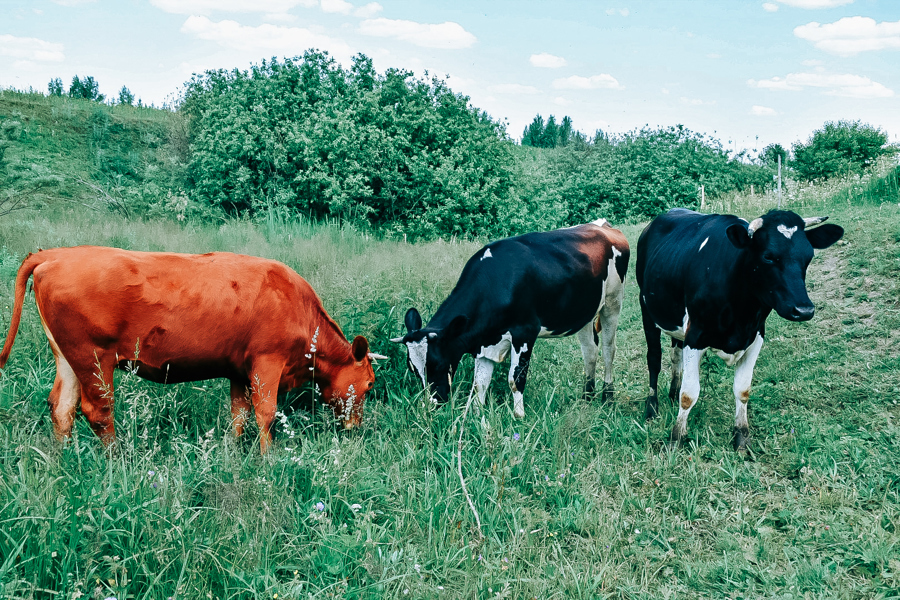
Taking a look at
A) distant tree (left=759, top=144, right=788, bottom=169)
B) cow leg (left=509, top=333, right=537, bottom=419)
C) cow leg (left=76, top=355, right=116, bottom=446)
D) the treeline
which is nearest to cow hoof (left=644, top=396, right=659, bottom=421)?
cow leg (left=509, top=333, right=537, bottom=419)

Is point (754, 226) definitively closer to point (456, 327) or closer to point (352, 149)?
point (456, 327)

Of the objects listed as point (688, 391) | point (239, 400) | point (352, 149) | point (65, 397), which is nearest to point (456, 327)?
point (239, 400)

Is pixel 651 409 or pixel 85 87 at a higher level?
pixel 85 87

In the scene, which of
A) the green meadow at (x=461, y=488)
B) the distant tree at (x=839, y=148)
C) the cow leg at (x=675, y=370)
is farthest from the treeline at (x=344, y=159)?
the distant tree at (x=839, y=148)

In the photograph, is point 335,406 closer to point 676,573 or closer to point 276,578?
point 276,578

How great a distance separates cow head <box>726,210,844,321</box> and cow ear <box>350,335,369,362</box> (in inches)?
109

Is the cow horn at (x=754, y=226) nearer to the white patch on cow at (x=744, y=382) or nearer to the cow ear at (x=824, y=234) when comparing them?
the cow ear at (x=824, y=234)

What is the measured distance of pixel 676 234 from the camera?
5.52 meters

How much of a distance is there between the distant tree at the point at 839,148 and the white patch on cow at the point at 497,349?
32.2 m

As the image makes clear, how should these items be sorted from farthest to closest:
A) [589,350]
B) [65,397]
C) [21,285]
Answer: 1. [589,350]
2. [65,397]
3. [21,285]

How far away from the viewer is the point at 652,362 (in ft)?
18.5

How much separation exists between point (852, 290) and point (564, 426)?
5.08 metres

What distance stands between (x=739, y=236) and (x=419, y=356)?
2.57m

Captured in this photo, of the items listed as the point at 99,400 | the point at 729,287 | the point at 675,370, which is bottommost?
the point at 675,370
